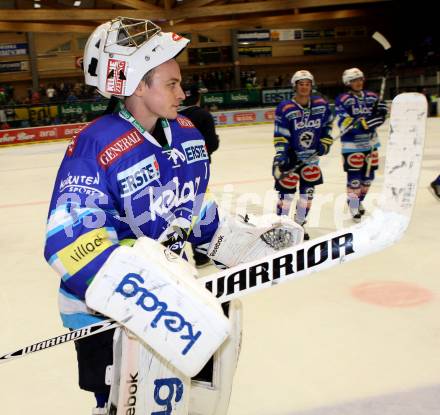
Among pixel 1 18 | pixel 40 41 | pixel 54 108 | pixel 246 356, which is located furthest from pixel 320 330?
pixel 40 41

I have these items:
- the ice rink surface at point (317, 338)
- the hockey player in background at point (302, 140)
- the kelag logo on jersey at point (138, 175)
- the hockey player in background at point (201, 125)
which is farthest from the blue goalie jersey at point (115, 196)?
the hockey player in background at point (302, 140)

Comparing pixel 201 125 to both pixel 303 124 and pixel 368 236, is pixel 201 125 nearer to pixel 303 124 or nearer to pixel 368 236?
pixel 303 124

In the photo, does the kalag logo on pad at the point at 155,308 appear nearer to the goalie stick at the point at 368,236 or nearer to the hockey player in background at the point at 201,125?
the goalie stick at the point at 368,236

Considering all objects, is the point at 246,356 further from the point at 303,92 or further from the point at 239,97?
the point at 239,97

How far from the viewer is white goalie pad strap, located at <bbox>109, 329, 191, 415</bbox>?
1.33 m

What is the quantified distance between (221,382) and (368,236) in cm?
53

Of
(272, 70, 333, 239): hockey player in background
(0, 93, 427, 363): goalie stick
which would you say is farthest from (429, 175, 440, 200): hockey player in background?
(0, 93, 427, 363): goalie stick

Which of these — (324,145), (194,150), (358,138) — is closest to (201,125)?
(324,145)

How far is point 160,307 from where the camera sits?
1.15 metres

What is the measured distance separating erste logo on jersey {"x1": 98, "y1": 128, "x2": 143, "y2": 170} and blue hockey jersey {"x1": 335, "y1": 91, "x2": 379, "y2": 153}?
458 cm

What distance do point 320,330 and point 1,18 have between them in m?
18.1

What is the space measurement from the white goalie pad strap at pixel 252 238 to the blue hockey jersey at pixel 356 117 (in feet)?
13.8

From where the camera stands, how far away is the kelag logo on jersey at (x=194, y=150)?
5.53 ft

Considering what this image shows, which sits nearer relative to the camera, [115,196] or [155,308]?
[155,308]
